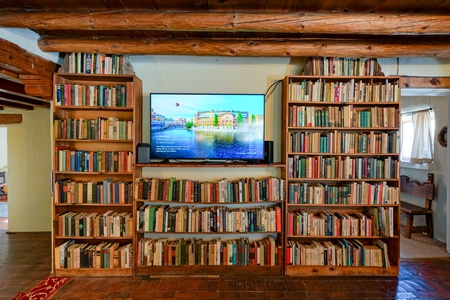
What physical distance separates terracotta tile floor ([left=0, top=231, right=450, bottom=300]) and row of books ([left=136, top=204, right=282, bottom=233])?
0.52 meters

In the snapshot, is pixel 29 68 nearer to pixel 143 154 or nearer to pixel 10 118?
pixel 143 154

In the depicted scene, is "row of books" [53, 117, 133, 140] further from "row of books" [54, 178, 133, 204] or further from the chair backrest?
the chair backrest

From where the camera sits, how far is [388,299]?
88.0 inches

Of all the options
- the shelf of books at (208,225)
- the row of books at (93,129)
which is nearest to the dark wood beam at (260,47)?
the row of books at (93,129)

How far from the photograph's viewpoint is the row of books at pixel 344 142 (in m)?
2.54

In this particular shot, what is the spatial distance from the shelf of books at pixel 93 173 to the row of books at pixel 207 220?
0.20m

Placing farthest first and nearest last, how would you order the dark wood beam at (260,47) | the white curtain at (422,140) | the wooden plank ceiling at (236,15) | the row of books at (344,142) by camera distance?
the white curtain at (422,140), the row of books at (344,142), the dark wood beam at (260,47), the wooden plank ceiling at (236,15)

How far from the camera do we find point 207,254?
102 inches

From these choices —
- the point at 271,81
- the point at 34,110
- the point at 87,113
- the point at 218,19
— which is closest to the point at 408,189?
the point at 271,81

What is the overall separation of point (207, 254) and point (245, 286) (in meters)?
0.50

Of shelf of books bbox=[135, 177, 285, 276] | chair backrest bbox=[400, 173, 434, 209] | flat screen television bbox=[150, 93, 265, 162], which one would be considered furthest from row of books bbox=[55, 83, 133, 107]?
chair backrest bbox=[400, 173, 434, 209]

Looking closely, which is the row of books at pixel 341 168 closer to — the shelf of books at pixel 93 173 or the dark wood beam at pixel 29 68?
the shelf of books at pixel 93 173

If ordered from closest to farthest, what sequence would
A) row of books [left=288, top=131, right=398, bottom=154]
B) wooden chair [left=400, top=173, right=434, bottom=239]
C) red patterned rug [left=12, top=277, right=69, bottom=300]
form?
red patterned rug [left=12, top=277, right=69, bottom=300] < row of books [left=288, top=131, right=398, bottom=154] < wooden chair [left=400, top=173, right=434, bottom=239]

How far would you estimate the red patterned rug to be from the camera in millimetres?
2246
